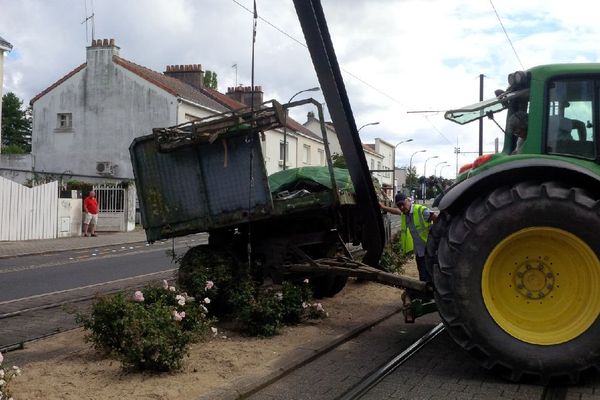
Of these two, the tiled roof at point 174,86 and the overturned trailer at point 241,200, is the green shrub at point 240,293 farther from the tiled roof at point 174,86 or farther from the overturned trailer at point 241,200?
the tiled roof at point 174,86

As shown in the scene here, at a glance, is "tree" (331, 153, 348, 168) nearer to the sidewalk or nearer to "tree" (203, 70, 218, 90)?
the sidewalk

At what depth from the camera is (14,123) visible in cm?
7044

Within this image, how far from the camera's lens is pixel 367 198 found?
269 inches

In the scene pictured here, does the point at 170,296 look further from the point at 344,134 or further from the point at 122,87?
the point at 122,87

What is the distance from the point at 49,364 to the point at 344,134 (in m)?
3.52

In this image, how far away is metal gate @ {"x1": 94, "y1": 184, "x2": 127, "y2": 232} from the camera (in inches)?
1027

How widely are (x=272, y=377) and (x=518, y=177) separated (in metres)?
2.55

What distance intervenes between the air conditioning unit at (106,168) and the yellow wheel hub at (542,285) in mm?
29135

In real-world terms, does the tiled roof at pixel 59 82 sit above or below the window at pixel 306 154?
above

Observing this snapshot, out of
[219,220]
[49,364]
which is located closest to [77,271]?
[219,220]

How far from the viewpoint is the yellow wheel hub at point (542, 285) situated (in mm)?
4742

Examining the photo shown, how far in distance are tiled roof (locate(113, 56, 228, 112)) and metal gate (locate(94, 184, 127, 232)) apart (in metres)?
6.82

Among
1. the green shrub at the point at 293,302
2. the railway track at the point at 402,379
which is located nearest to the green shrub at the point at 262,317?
the green shrub at the point at 293,302

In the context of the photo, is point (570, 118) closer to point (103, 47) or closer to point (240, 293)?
point (240, 293)
